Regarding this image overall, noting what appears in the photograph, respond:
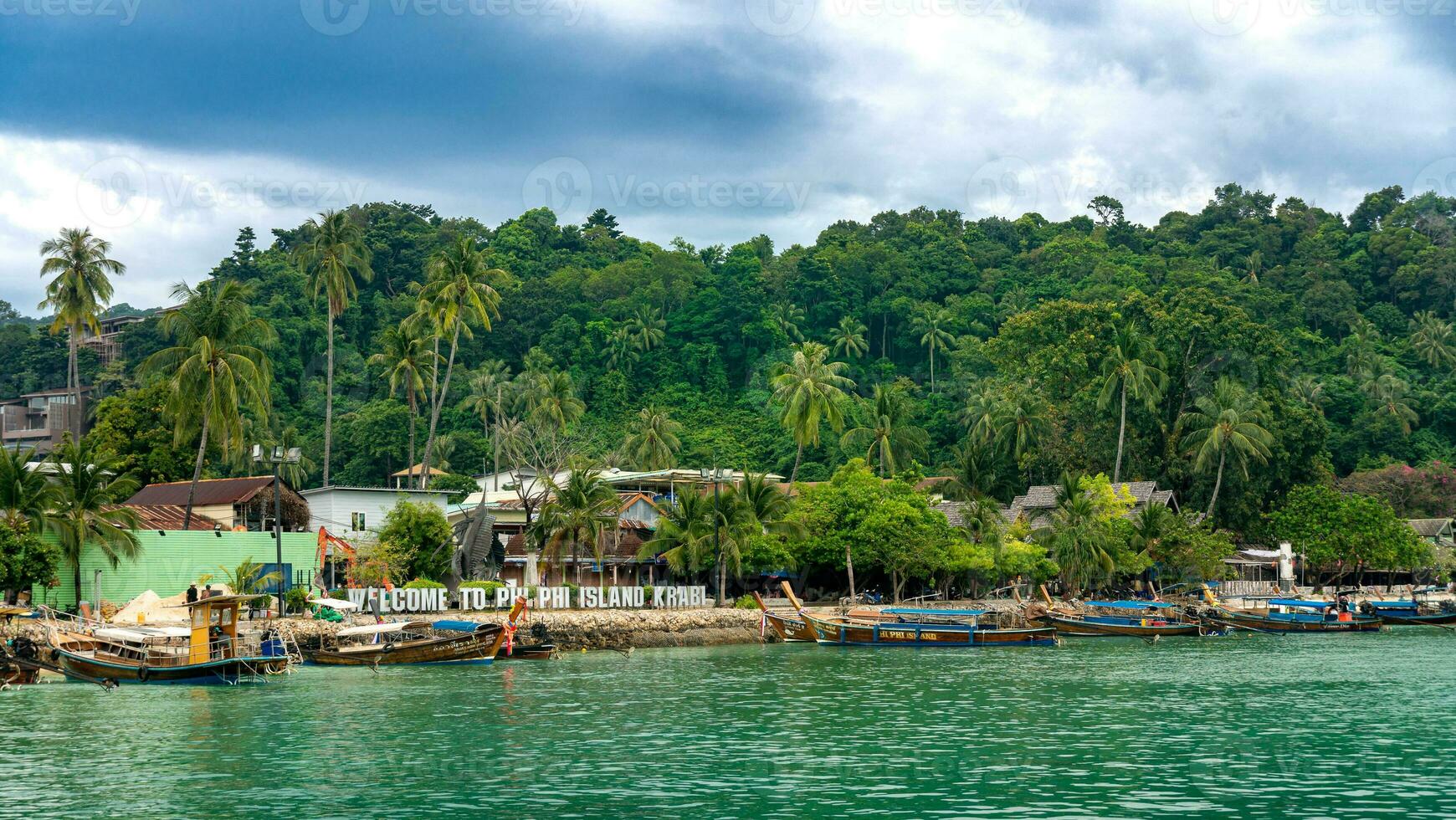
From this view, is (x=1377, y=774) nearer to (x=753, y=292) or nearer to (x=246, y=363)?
(x=246, y=363)

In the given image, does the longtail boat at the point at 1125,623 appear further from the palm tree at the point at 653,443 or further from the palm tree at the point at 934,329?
the palm tree at the point at 934,329

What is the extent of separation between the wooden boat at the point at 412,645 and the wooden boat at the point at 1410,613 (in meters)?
50.6

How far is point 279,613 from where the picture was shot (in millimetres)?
51094

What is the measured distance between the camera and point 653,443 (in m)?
98.9

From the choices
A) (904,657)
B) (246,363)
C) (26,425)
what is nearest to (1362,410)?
(904,657)

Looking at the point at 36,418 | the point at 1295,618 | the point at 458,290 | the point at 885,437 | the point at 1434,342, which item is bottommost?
the point at 1295,618

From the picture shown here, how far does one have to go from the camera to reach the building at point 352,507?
65.2 metres

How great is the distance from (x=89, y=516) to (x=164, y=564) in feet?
15.3

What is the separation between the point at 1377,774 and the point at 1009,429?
74.0 metres

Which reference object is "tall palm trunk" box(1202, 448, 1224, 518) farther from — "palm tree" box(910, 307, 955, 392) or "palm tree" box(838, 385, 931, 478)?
"palm tree" box(910, 307, 955, 392)

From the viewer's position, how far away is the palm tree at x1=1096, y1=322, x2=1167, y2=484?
91000 millimetres

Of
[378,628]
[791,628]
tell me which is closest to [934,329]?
[791,628]

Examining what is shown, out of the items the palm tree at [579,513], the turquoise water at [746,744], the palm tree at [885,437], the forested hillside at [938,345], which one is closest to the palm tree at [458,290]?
the forested hillside at [938,345]

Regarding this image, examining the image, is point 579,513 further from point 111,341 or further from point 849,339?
point 111,341
